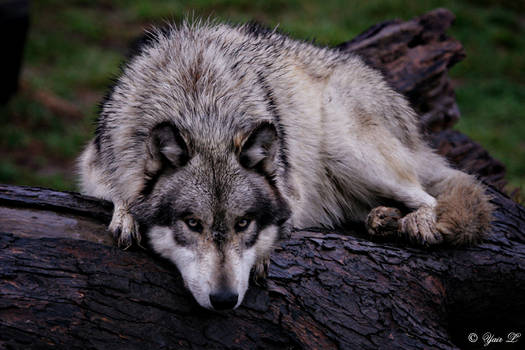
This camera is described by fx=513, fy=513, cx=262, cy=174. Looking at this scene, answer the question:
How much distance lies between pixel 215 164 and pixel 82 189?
5.97 feet

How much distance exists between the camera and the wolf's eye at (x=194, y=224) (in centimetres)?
323

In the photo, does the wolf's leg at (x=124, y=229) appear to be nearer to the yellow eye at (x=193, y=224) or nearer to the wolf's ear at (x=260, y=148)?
the yellow eye at (x=193, y=224)

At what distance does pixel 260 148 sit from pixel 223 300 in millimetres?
1038

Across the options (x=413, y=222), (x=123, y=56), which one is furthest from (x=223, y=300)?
(x=123, y=56)

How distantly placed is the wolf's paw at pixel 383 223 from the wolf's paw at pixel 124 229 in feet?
6.48

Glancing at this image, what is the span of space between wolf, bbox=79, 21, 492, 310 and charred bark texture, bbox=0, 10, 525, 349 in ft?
0.57

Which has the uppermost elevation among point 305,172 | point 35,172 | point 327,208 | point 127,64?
point 127,64

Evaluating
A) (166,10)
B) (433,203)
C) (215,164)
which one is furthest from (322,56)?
(166,10)

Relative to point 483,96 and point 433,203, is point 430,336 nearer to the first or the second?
point 433,203

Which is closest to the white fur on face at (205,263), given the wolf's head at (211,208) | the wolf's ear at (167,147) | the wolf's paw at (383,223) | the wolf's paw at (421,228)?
the wolf's head at (211,208)

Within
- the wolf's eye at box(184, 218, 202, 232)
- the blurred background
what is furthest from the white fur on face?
the blurred background

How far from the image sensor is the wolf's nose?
2998 millimetres

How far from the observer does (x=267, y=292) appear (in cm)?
346

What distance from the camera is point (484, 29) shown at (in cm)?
1244
